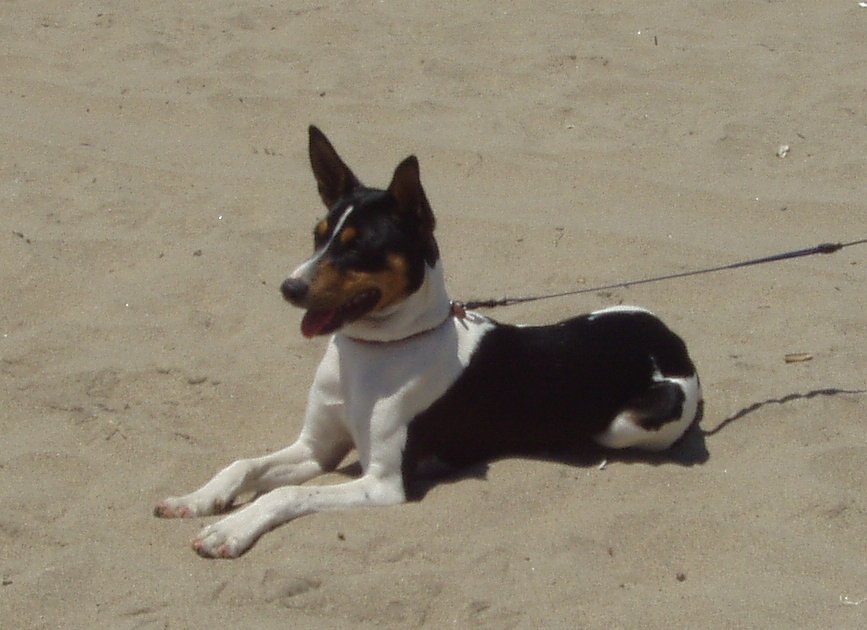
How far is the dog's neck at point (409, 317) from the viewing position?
5.04m

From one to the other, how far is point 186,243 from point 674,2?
15.3 feet

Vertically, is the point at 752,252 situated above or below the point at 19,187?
below

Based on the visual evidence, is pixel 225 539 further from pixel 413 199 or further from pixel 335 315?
pixel 413 199

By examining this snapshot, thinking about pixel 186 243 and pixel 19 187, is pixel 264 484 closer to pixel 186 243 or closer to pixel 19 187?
pixel 186 243

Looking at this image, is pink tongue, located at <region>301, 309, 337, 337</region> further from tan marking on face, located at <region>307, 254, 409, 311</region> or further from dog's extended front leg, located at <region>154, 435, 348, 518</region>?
dog's extended front leg, located at <region>154, 435, 348, 518</region>

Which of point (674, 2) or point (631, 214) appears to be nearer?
point (631, 214)

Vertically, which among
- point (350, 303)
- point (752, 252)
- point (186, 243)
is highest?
point (350, 303)

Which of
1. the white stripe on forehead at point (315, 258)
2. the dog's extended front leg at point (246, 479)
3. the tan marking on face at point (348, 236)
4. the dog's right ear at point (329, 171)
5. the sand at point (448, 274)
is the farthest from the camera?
the dog's right ear at point (329, 171)

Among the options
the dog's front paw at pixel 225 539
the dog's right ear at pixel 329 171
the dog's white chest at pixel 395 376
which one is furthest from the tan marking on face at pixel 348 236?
the dog's front paw at pixel 225 539

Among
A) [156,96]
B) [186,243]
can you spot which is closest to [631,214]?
[186,243]

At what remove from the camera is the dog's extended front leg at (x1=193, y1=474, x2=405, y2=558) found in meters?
4.63

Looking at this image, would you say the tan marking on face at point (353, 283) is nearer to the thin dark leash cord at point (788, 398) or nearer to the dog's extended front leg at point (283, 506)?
the dog's extended front leg at point (283, 506)

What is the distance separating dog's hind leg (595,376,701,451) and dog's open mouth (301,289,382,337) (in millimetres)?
1130

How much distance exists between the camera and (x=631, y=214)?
298 inches
